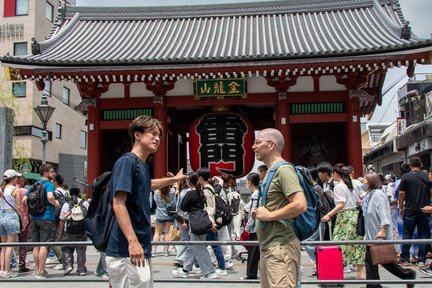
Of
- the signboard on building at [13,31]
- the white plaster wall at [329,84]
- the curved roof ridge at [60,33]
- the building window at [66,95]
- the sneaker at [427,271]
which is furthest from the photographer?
the building window at [66,95]

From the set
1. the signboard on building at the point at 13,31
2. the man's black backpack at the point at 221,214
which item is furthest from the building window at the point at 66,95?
Result: the man's black backpack at the point at 221,214

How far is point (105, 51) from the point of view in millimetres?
15148

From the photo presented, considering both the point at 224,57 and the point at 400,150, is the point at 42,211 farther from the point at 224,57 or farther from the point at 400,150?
the point at 400,150

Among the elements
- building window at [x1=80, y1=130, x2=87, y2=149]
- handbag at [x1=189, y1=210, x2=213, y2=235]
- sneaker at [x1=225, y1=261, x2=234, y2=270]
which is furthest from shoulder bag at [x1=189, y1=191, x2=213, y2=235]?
building window at [x1=80, y1=130, x2=87, y2=149]

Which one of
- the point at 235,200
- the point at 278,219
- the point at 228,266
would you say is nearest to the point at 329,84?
the point at 235,200

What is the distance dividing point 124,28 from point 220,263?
497 inches

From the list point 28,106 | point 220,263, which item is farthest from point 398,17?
point 28,106

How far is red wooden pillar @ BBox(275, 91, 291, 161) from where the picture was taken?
13.4 metres

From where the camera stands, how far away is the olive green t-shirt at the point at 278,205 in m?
3.59

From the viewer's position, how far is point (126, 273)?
3.38m

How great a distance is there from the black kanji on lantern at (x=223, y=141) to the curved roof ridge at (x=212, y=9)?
234 inches

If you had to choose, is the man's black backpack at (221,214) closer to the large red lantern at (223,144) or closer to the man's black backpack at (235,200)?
the man's black backpack at (235,200)

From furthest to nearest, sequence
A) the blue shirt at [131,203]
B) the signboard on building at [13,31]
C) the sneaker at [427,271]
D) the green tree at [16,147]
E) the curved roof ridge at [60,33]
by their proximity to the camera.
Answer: the signboard on building at [13,31] → the green tree at [16,147] → the curved roof ridge at [60,33] → the sneaker at [427,271] → the blue shirt at [131,203]

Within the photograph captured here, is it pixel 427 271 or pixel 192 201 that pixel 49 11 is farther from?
A: pixel 427 271
